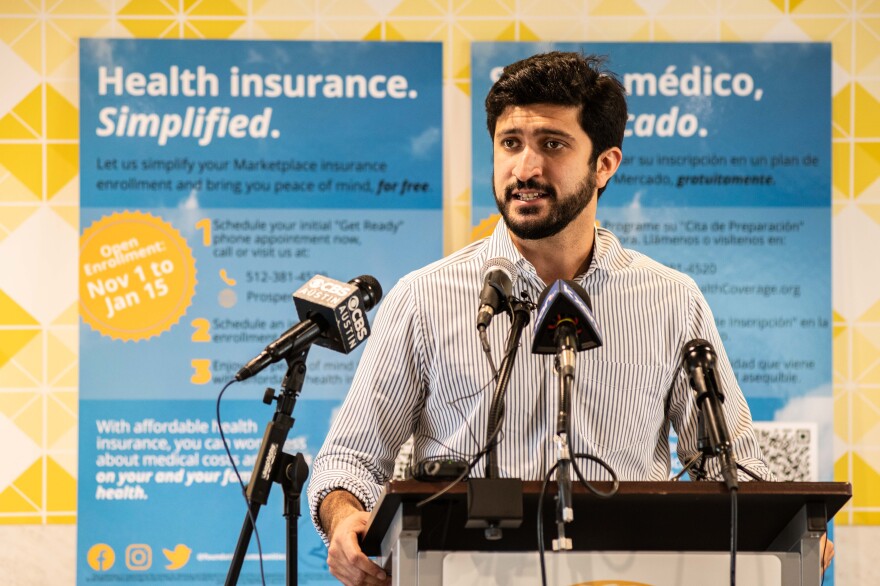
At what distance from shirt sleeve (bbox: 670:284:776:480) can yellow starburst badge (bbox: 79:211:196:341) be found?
70.0 inches

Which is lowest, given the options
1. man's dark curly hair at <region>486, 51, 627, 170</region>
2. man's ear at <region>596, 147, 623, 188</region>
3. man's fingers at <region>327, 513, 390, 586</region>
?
man's fingers at <region>327, 513, 390, 586</region>

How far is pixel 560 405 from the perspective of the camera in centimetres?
140

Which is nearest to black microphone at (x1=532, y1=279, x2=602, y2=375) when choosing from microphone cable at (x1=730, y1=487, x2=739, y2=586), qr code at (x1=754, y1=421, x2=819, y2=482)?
microphone cable at (x1=730, y1=487, x2=739, y2=586)

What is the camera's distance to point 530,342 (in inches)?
84.0

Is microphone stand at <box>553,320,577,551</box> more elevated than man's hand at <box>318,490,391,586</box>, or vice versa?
microphone stand at <box>553,320,577,551</box>

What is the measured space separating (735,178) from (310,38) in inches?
57.8

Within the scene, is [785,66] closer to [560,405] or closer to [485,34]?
[485,34]

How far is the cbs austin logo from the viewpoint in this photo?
3.32 metres

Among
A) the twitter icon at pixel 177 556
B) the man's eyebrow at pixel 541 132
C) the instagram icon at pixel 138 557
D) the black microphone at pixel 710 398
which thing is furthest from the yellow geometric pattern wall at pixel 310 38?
the black microphone at pixel 710 398

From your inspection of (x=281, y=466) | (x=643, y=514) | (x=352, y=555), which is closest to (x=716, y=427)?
(x=643, y=514)

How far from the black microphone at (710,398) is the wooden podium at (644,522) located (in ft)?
0.14

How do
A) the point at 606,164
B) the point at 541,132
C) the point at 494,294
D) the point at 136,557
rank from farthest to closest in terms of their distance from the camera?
the point at 136,557 < the point at 606,164 < the point at 541,132 < the point at 494,294

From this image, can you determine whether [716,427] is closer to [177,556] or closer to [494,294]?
[494,294]

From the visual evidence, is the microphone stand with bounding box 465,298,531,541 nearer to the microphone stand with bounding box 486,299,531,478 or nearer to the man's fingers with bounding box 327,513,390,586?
the microphone stand with bounding box 486,299,531,478
